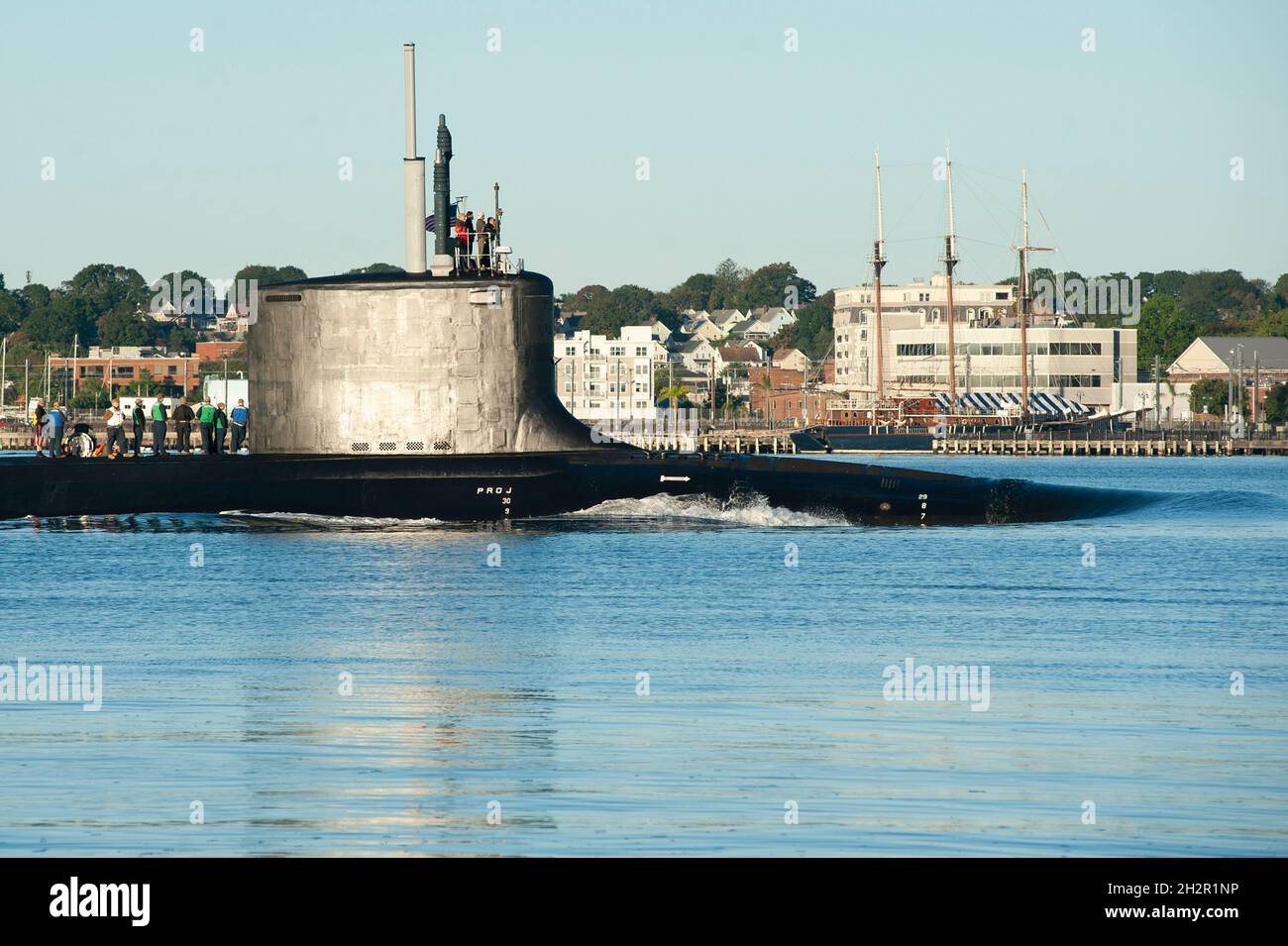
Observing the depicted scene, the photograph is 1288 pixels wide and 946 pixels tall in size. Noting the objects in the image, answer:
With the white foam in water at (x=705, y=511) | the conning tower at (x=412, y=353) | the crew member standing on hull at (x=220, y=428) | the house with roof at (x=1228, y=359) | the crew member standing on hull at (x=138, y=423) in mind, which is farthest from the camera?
the house with roof at (x=1228, y=359)

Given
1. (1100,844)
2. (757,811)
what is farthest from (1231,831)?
(757,811)

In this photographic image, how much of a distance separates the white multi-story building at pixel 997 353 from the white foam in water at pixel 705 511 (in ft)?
348

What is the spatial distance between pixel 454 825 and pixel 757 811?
1.96 meters

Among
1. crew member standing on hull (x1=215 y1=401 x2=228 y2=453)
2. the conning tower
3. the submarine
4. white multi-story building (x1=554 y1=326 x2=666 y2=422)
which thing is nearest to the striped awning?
white multi-story building (x1=554 y1=326 x2=666 y2=422)

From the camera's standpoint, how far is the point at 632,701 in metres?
15.5

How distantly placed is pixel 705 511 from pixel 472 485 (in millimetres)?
5252

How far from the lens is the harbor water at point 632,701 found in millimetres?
10836

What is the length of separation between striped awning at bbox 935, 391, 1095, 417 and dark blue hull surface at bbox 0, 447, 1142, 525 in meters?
98.5

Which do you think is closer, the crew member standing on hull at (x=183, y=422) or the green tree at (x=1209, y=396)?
the crew member standing on hull at (x=183, y=422)

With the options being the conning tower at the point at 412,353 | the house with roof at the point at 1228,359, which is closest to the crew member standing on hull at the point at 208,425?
the conning tower at the point at 412,353

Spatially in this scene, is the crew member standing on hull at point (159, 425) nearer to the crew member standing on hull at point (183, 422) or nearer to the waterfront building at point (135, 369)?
the crew member standing on hull at point (183, 422)

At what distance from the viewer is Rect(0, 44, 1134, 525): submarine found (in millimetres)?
30984

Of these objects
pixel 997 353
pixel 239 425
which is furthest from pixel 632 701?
pixel 997 353
